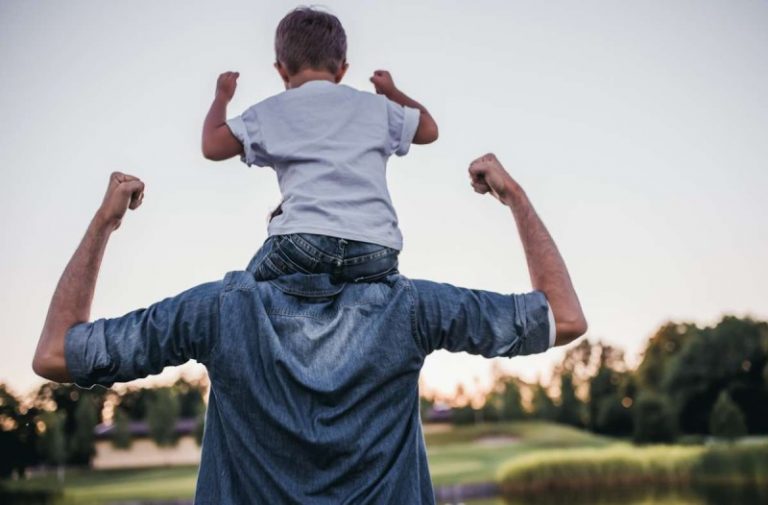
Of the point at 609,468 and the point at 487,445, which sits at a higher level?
the point at 487,445

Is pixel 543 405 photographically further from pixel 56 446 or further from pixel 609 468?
pixel 56 446

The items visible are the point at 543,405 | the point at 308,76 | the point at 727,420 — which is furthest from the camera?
the point at 543,405

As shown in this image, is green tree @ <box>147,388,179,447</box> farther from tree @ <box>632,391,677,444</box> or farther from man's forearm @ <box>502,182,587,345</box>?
man's forearm @ <box>502,182,587,345</box>

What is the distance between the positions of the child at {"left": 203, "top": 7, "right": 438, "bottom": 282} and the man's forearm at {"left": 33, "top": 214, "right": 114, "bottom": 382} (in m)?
0.26

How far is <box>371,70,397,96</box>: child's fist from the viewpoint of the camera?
1.83 m

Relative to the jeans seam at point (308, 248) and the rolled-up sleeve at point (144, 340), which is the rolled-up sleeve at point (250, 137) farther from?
→ the rolled-up sleeve at point (144, 340)

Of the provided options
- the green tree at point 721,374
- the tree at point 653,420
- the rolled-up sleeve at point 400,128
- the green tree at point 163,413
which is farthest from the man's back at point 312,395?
the tree at point 653,420

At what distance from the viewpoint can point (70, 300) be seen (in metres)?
1.47

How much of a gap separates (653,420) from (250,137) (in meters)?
44.2

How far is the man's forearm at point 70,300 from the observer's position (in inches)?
56.1

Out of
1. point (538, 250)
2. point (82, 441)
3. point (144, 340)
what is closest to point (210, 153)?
point (144, 340)

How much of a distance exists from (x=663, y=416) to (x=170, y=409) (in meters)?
23.9

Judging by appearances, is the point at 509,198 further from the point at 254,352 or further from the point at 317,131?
the point at 254,352

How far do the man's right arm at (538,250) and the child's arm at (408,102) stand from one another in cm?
13
